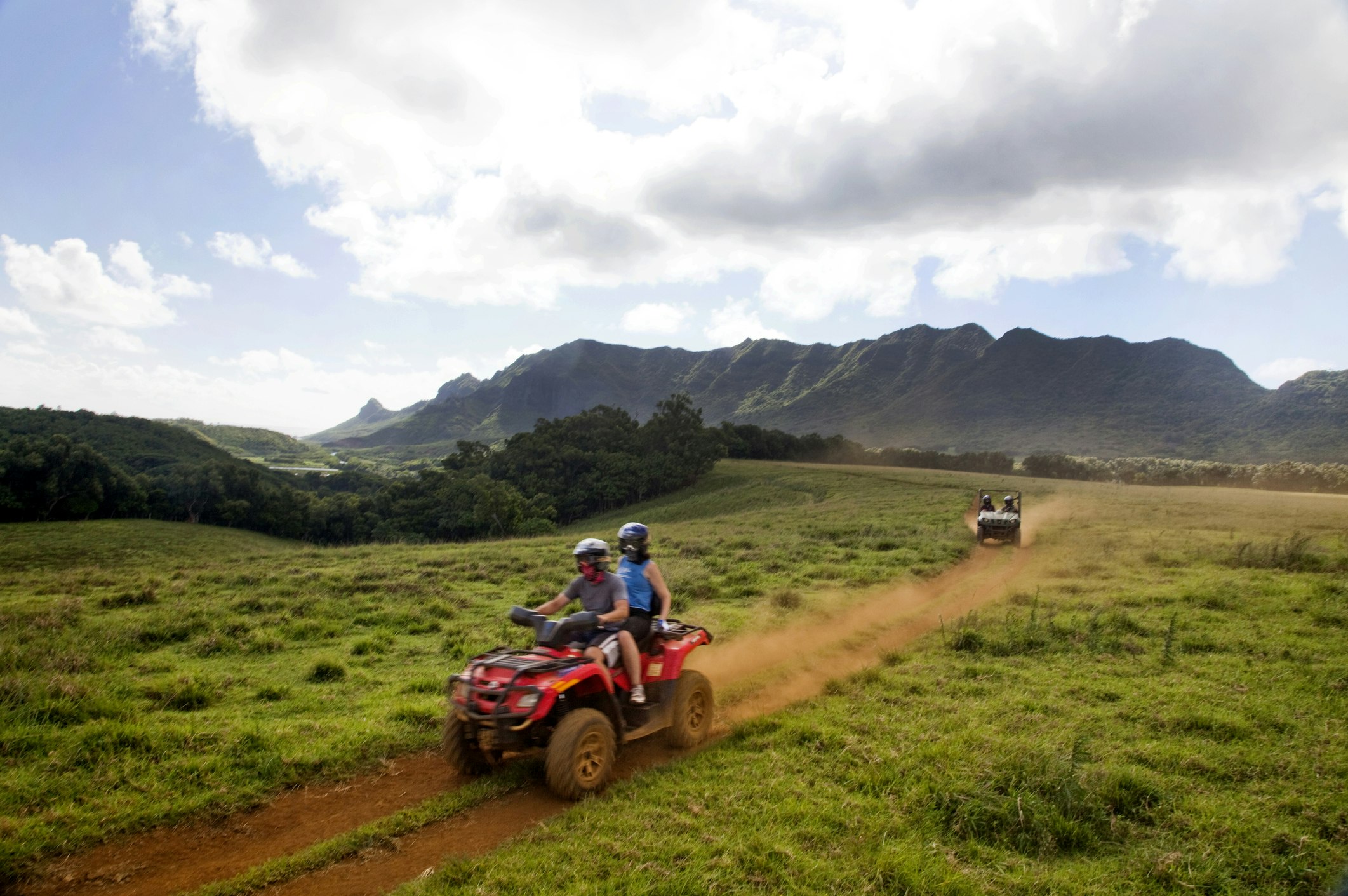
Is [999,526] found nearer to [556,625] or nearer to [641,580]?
[641,580]

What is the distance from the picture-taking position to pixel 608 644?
6883 mm

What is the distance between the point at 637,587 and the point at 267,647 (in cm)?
758

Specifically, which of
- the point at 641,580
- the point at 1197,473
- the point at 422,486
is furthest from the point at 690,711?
the point at 1197,473

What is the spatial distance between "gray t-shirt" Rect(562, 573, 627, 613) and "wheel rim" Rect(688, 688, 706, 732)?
1.42 meters

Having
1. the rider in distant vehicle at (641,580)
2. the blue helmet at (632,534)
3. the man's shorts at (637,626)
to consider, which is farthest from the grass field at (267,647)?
the blue helmet at (632,534)

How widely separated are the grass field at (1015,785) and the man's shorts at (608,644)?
3.81 ft

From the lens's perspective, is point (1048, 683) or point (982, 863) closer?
point (982, 863)

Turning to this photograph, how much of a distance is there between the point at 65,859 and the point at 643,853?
4.50 metres

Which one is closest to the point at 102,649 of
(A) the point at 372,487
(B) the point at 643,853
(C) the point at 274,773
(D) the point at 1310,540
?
(C) the point at 274,773

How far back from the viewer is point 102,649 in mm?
9922

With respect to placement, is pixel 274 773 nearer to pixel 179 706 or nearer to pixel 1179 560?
pixel 179 706

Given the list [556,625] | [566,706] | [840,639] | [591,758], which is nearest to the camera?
[591,758]

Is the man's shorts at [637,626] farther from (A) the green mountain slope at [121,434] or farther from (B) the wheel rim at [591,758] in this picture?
(A) the green mountain slope at [121,434]

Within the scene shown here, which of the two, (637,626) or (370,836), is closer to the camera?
(370,836)
